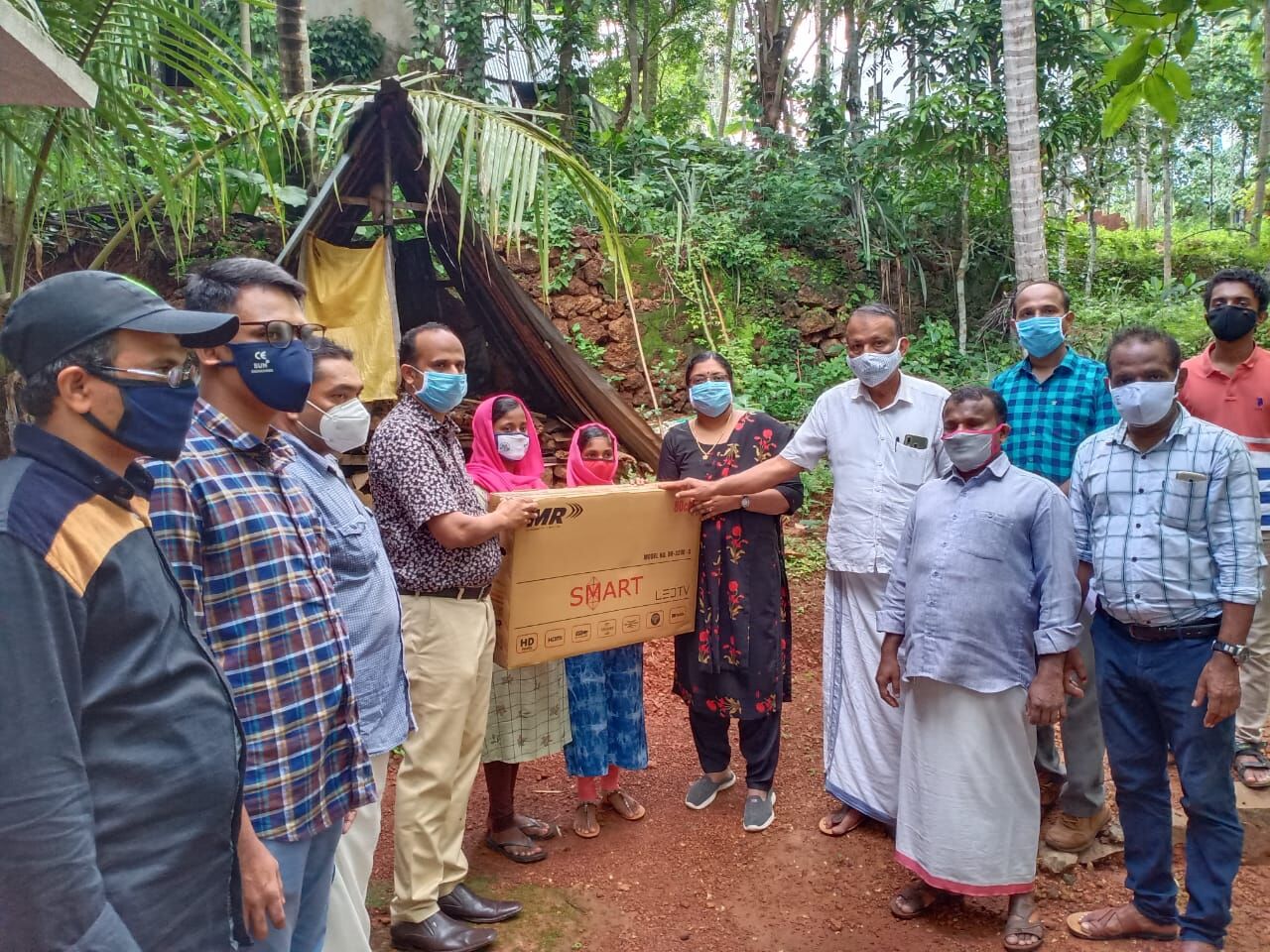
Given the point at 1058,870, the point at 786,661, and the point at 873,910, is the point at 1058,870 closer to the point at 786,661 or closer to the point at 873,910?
the point at 873,910

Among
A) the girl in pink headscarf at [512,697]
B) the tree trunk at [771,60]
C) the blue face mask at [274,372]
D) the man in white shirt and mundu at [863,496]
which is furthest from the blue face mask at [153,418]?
the tree trunk at [771,60]

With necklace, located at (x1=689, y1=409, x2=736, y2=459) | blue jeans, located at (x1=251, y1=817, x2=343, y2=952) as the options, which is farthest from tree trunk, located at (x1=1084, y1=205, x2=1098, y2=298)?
blue jeans, located at (x1=251, y1=817, x2=343, y2=952)

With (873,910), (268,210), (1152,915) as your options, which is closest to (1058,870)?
(1152,915)

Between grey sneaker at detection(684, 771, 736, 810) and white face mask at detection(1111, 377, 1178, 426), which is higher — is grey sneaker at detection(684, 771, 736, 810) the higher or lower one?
the lower one

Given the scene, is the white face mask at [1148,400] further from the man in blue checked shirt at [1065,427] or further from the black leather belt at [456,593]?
the black leather belt at [456,593]

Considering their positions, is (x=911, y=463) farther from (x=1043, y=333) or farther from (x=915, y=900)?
(x=915, y=900)

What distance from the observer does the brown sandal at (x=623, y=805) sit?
12.1ft

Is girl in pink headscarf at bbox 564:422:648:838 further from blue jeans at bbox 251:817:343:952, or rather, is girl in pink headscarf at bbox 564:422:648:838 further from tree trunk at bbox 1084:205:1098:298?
tree trunk at bbox 1084:205:1098:298

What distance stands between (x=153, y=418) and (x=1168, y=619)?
8.78 feet

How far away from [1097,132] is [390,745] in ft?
30.0

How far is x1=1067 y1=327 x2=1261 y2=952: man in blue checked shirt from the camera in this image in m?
2.59

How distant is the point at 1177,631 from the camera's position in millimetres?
2617

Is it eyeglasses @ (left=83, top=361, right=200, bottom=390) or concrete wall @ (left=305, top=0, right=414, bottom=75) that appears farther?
concrete wall @ (left=305, top=0, right=414, bottom=75)

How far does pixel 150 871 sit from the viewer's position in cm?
127
